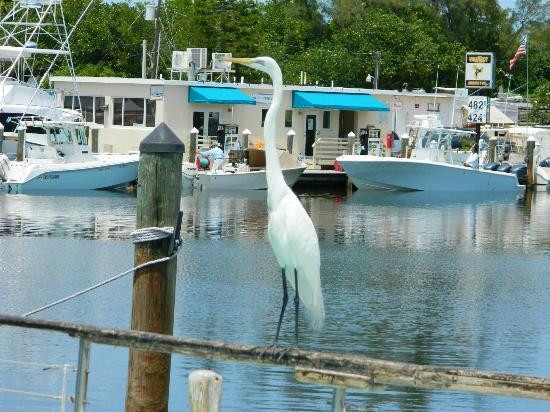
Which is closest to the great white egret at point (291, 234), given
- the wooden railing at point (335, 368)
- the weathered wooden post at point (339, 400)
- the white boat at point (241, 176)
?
the wooden railing at point (335, 368)

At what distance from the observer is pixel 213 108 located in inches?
1896

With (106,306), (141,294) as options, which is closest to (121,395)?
(141,294)

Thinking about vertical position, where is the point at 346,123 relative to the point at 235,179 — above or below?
above

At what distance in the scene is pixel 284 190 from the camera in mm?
8539

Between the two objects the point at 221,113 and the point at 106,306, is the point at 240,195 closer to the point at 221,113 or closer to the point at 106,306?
the point at 221,113

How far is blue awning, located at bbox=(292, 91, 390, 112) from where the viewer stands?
49.2 meters

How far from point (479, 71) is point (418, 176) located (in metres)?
8.19

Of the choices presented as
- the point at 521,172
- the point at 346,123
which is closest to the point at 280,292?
the point at 521,172

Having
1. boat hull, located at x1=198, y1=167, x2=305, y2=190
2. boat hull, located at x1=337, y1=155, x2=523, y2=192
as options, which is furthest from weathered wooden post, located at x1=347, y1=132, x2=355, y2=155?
boat hull, located at x1=198, y1=167, x2=305, y2=190

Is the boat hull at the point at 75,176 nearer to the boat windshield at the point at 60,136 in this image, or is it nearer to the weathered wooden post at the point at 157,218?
the boat windshield at the point at 60,136

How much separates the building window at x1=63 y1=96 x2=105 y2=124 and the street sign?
625 inches

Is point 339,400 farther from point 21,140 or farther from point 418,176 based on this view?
point 418,176

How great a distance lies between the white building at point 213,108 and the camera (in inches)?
1837

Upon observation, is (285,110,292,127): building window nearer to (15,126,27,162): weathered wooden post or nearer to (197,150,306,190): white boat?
(197,150,306,190): white boat
